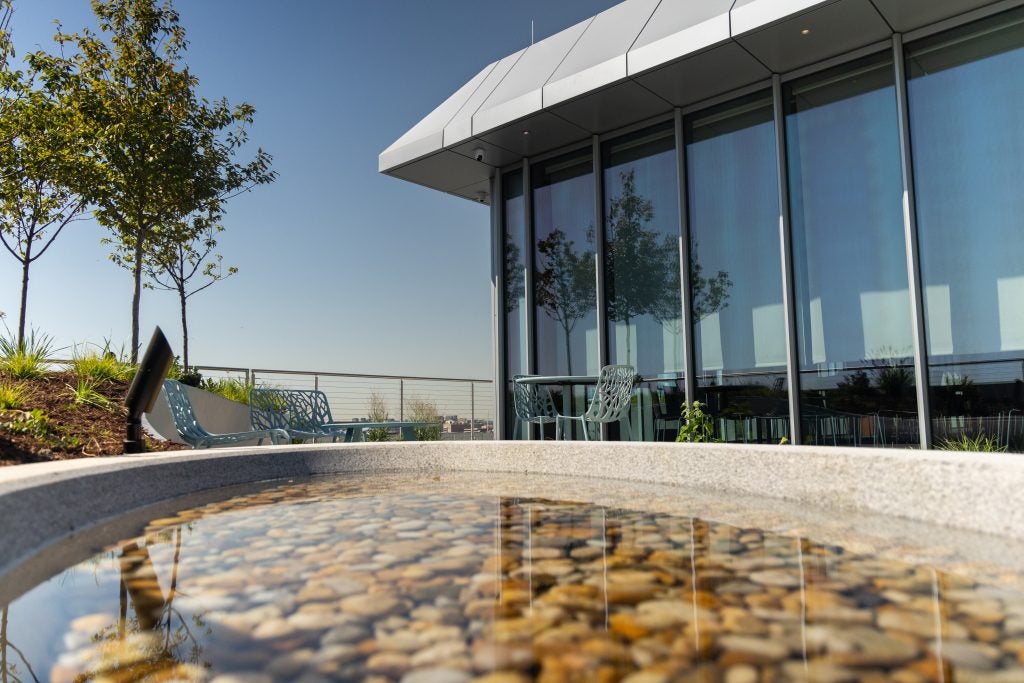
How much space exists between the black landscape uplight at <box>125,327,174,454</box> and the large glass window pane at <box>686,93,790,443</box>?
12.1 feet

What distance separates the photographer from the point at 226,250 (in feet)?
34.1

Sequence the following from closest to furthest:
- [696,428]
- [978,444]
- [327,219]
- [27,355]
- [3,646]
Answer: [3,646] < [978,444] < [696,428] < [27,355] < [327,219]

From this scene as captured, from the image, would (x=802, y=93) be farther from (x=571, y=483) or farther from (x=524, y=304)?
(x=571, y=483)

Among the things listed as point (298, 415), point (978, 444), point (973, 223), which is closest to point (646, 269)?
point (973, 223)

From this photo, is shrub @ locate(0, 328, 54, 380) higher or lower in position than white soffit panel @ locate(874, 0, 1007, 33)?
lower

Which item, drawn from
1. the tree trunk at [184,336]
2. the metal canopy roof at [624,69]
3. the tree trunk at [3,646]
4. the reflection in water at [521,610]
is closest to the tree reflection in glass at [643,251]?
the metal canopy roof at [624,69]

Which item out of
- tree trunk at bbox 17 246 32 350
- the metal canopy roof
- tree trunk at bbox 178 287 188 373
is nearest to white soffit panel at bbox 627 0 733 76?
the metal canopy roof

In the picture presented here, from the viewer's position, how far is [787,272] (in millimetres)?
4539

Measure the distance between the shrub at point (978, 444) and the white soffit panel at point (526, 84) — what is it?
12.1 feet

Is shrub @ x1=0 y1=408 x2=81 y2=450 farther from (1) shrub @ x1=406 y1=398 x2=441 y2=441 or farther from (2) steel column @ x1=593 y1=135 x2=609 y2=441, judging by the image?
(1) shrub @ x1=406 y1=398 x2=441 y2=441

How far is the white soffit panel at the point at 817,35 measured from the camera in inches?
154

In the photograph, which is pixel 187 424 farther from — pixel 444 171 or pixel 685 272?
pixel 685 272

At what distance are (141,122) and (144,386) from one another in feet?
18.6

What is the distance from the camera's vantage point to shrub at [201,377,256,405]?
7.58 meters
